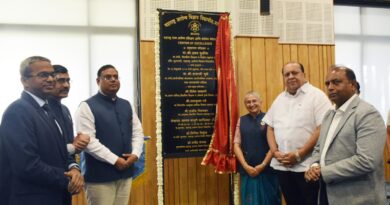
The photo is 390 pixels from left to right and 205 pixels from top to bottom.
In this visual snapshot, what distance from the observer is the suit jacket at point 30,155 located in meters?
2.11

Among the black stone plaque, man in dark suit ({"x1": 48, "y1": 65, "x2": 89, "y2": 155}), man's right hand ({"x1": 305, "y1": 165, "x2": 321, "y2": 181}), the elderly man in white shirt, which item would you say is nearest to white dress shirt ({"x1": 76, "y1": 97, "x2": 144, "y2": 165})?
man in dark suit ({"x1": 48, "y1": 65, "x2": 89, "y2": 155})

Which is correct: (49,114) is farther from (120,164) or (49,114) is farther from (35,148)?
(120,164)

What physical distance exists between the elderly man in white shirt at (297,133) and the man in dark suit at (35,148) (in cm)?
166

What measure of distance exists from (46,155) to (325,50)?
4106mm

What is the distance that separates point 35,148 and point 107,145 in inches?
40.8

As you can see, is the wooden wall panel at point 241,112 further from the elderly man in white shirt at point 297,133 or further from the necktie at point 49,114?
the necktie at point 49,114

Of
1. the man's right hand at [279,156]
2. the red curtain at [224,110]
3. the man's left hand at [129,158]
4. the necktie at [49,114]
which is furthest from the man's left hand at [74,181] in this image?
the red curtain at [224,110]

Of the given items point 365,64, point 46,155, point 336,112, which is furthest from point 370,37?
point 46,155

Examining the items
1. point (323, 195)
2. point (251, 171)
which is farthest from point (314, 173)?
point (251, 171)

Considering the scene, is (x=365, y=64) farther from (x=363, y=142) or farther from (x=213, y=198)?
(x=363, y=142)

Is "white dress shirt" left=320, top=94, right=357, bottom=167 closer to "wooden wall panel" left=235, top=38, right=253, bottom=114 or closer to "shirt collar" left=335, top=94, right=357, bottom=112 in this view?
"shirt collar" left=335, top=94, right=357, bottom=112

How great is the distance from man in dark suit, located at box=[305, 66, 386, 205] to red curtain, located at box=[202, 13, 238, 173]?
1555 millimetres

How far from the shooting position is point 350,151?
2420 mm

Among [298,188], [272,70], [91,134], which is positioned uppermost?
[272,70]
